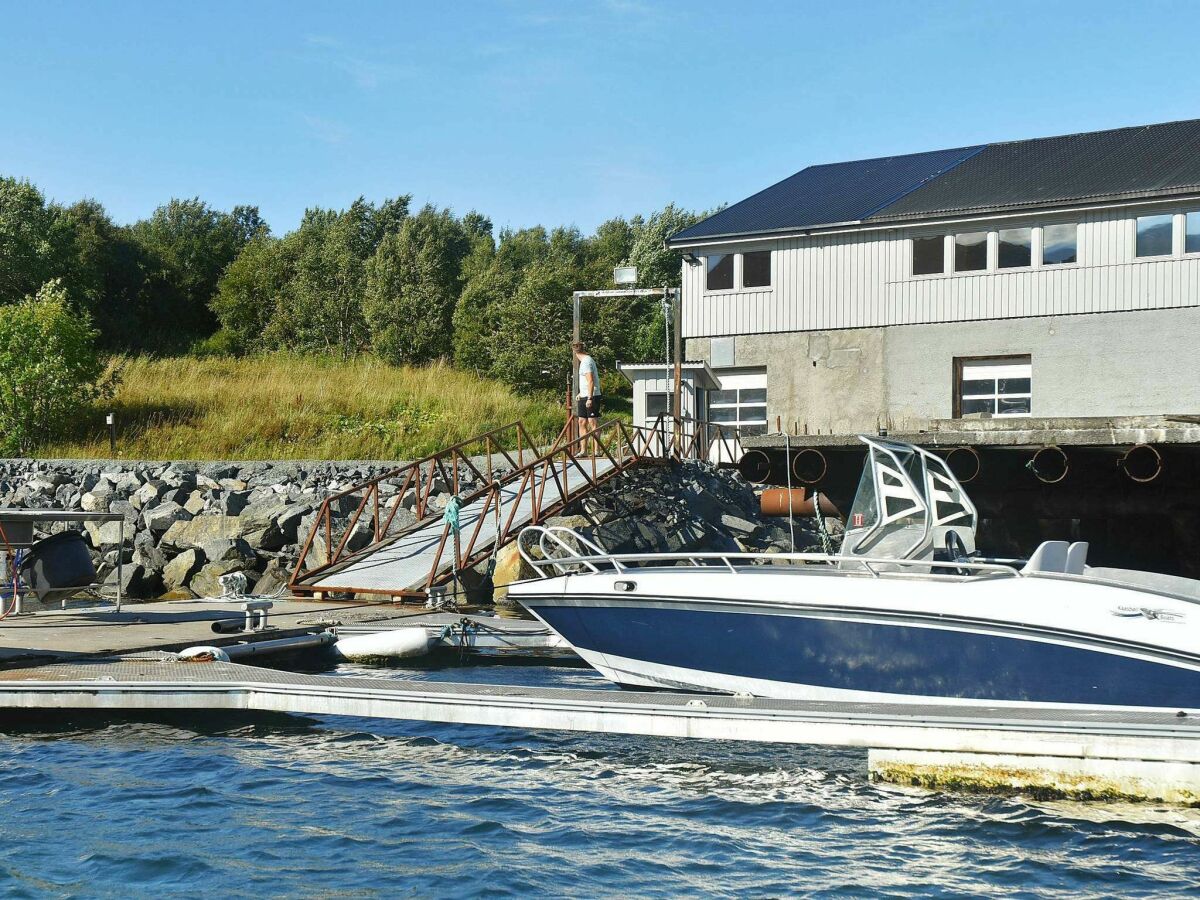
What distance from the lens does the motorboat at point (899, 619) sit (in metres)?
8.08

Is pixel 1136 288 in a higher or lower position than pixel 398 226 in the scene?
lower

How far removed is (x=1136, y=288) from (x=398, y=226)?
149 ft

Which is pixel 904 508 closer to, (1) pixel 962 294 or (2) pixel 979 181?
(1) pixel 962 294

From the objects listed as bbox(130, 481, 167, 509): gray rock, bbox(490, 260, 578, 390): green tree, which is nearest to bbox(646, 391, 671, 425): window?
bbox(130, 481, 167, 509): gray rock

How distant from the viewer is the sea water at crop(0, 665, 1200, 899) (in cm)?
651

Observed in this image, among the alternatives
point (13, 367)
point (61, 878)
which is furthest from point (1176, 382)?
point (13, 367)

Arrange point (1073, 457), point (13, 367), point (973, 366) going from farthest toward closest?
1. point (13, 367)
2. point (973, 366)
3. point (1073, 457)

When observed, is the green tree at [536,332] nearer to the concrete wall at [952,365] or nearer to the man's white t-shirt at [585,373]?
the concrete wall at [952,365]

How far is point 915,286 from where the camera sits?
2497cm

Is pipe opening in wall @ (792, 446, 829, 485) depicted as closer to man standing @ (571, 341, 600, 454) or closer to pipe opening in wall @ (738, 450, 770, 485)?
pipe opening in wall @ (738, 450, 770, 485)

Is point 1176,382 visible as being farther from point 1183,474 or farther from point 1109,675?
point 1109,675

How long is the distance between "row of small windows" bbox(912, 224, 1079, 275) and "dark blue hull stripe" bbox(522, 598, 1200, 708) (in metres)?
17.2

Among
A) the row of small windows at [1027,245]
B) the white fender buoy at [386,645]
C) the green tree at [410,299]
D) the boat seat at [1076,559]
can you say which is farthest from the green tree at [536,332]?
the boat seat at [1076,559]

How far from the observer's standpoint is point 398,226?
62.2 meters
